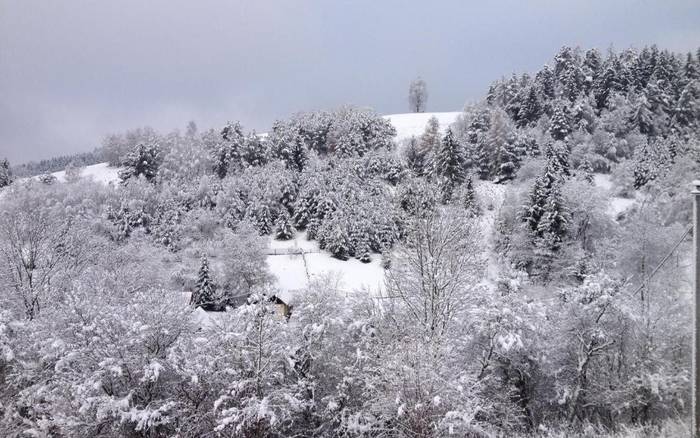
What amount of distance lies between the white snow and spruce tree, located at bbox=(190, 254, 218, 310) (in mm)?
44941

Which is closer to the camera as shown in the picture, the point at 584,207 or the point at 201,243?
the point at 584,207

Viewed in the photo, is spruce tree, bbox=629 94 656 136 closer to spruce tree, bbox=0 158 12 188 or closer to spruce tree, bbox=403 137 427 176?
spruce tree, bbox=403 137 427 176

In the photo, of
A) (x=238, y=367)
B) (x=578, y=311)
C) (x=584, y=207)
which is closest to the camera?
(x=238, y=367)

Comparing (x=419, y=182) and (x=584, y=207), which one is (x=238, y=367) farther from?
(x=584, y=207)

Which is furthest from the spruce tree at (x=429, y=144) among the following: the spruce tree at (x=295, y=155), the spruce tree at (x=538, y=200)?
the spruce tree at (x=538, y=200)

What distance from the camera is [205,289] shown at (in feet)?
115

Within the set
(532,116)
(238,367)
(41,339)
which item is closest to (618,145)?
(532,116)

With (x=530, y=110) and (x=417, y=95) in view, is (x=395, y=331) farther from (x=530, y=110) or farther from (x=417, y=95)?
(x=417, y=95)

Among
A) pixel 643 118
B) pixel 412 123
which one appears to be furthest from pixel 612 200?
pixel 412 123

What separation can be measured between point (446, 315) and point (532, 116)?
194ft

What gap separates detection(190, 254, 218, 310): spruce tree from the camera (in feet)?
114

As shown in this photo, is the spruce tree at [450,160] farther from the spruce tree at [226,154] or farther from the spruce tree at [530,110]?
the spruce tree at [226,154]

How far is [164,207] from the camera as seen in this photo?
51938 millimetres

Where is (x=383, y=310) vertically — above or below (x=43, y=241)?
below
